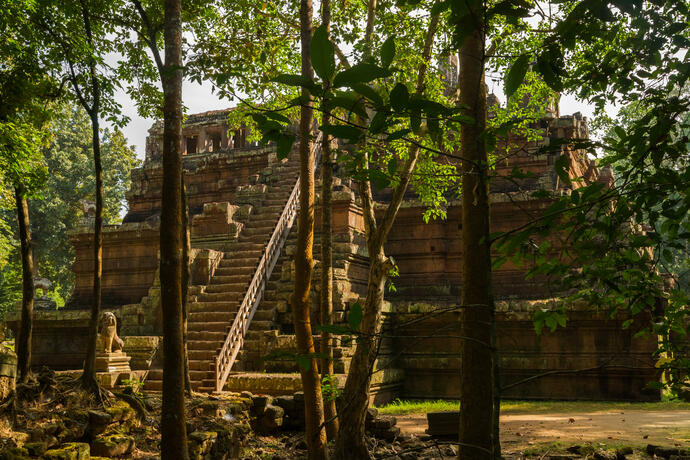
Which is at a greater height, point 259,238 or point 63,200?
point 63,200

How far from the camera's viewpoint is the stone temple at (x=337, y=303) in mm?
12828

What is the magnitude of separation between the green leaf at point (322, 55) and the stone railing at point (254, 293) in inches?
429

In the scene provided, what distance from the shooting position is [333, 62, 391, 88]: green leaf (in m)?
1.60

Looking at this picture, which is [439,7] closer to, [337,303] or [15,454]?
[15,454]

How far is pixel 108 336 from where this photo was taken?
11602 millimetres

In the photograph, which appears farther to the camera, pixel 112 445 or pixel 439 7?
pixel 112 445

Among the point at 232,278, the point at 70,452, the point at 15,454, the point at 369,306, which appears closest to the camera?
the point at 15,454

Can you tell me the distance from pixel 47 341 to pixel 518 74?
54.7ft

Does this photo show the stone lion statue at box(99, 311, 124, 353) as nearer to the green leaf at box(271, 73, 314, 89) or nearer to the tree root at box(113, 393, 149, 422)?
the tree root at box(113, 393, 149, 422)

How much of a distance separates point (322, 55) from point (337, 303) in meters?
12.1

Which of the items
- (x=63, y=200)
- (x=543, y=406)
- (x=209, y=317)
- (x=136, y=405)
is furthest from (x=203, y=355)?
(x=63, y=200)

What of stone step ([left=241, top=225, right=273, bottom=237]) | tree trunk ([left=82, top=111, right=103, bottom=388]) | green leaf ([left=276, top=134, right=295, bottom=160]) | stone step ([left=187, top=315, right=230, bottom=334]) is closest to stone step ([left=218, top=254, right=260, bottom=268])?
stone step ([left=241, top=225, right=273, bottom=237])

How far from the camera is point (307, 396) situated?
768cm

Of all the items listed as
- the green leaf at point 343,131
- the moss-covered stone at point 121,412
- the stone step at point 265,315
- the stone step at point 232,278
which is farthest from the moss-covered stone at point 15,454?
the stone step at point 232,278
